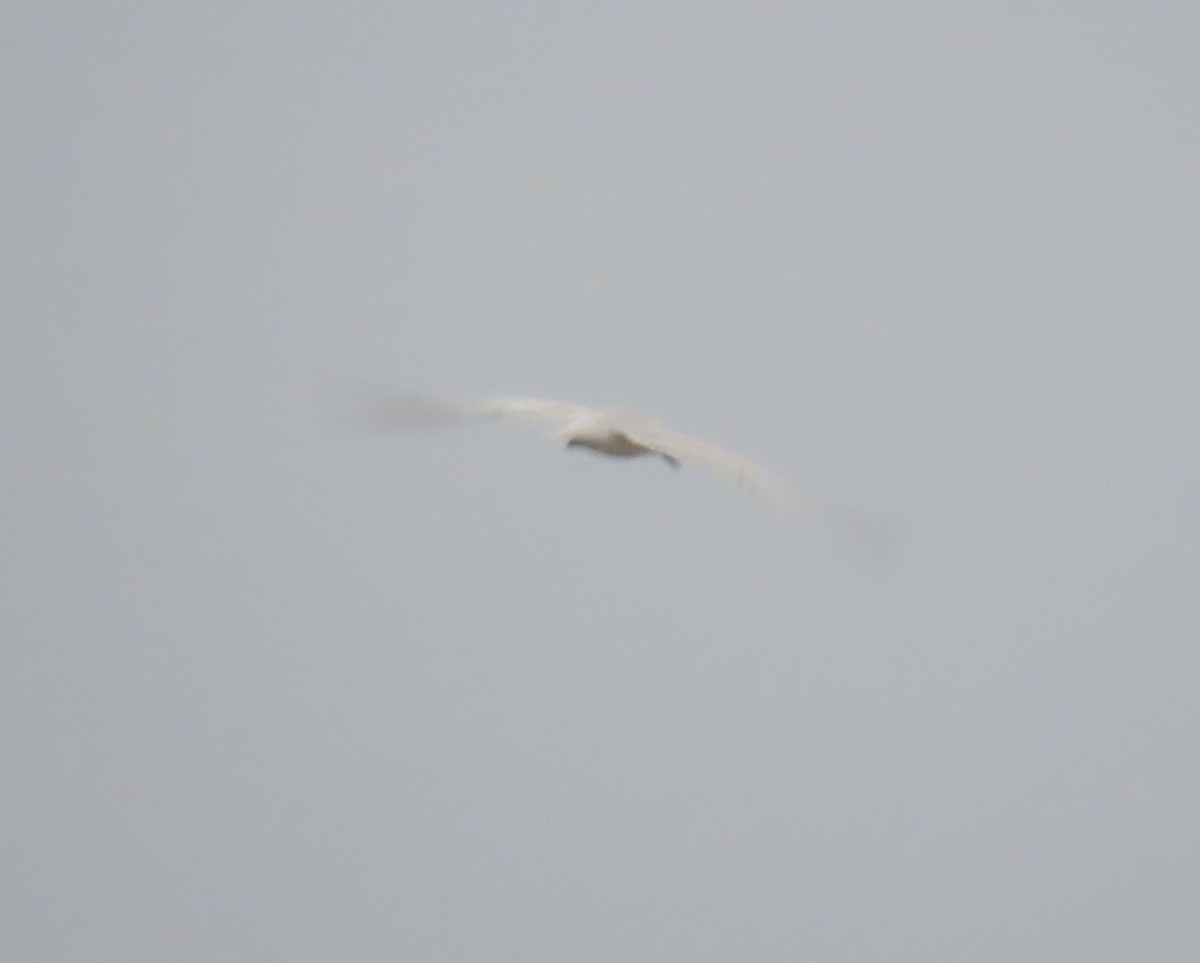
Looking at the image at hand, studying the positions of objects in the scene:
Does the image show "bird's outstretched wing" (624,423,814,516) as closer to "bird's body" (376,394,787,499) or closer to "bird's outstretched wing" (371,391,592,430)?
"bird's body" (376,394,787,499)

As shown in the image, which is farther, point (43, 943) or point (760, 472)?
point (43, 943)

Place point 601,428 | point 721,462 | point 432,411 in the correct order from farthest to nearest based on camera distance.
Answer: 1. point 601,428
2. point 721,462
3. point 432,411

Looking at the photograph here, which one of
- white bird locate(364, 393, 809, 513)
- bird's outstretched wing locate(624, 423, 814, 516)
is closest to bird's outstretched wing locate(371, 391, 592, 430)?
white bird locate(364, 393, 809, 513)

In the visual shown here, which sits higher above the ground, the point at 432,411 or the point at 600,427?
the point at 600,427

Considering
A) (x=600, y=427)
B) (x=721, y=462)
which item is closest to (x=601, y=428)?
(x=600, y=427)

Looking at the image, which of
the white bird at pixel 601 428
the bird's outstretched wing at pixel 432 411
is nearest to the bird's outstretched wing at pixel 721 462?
the white bird at pixel 601 428

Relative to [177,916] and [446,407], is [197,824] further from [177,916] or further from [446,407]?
[446,407]

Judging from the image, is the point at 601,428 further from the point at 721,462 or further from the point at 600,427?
the point at 721,462

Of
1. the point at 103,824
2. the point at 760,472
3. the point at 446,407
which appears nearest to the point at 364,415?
the point at 446,407
